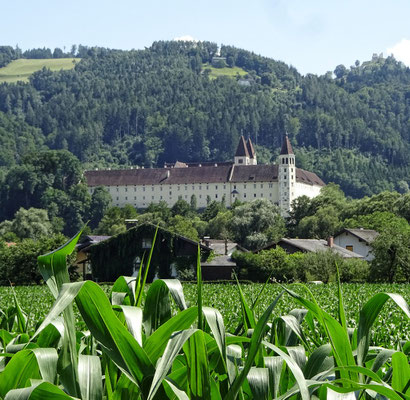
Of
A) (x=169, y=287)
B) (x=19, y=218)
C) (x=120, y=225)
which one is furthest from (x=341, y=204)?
(x=169, y=287)

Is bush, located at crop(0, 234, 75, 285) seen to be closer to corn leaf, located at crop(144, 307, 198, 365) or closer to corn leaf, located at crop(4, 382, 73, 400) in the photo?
corn leaf, located at crop(144, 307, 198, 365)

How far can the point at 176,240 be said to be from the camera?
6191 centimetres

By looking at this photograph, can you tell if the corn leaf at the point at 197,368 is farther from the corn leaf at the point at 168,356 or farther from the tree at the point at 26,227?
the tree at the point at 26,227

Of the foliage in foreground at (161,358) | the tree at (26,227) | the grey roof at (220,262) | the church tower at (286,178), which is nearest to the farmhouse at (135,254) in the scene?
the grey roof at (220,262)

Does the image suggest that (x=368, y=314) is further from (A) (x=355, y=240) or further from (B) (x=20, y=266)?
(A) (x=355, y=240)

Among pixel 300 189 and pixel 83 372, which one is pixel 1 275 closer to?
pixel 83 372

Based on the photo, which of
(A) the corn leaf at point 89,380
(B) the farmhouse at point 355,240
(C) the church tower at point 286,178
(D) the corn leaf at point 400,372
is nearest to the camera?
Answer: (A) the corn leaf at point 89,380

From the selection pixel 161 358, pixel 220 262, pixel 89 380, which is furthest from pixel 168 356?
pixel 220 262

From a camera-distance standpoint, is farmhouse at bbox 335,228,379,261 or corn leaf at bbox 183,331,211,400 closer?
corn leaf at bbox 183,331,211,400

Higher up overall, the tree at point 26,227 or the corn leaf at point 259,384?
the corn leaf at point 259,384

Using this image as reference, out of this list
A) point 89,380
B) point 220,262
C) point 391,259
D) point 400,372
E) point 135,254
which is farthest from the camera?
point 220,262

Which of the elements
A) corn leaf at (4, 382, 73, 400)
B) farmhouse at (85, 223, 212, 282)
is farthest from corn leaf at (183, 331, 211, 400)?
farmhouse at (85, 223, 212, 282)

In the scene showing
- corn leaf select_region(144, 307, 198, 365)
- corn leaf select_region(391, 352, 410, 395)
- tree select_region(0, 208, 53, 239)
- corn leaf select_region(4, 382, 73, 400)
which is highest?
corn leaf select_region(144, 307, 198, 365)

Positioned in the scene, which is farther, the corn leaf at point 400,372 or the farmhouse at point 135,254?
the farmhouse at point 135,254
